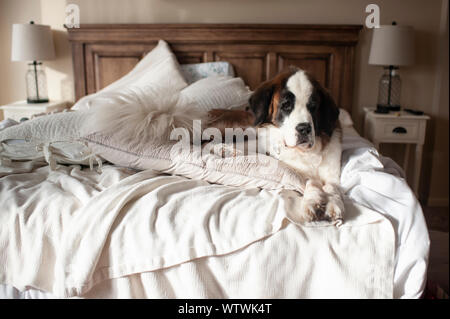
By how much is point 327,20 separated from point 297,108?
166 cm

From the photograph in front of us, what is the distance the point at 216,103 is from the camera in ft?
6.48

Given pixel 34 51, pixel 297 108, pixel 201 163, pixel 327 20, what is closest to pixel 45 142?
pixel 201 163

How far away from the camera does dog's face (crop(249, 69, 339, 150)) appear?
3.83 ft

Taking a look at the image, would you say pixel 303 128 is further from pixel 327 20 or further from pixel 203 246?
pixel 327 20

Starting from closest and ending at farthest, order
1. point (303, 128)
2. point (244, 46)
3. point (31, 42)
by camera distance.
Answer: point (303, 128) < point (31, 42) < point (244, 46)

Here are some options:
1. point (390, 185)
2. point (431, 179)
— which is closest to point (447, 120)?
point (431, 179)

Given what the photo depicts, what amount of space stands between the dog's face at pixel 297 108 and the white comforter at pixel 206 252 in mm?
275

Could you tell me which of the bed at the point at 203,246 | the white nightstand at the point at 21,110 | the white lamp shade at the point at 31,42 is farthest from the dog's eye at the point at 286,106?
the white lamp shade at the point at 31,42

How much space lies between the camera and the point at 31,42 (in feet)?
8.14

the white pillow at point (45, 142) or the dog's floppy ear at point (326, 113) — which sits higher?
the dog's floppy ear at point (326, 113)

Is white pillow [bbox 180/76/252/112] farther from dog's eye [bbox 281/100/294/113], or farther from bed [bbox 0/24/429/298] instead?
bed [bbox 0/24/429/298]

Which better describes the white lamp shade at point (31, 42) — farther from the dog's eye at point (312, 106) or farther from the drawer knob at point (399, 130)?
the drawer knob at point (399, 130)

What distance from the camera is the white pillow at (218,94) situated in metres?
1.97
